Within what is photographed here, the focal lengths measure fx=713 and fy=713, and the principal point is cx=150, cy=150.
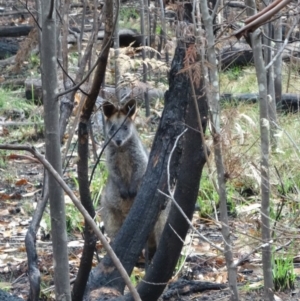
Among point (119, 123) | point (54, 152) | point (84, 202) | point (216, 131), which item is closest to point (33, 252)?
point (84, 202)

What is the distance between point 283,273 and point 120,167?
8.38 feet

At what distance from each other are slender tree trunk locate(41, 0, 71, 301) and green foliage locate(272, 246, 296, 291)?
246 cm

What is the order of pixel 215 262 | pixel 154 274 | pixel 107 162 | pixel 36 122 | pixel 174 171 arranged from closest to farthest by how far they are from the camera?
pixel 154 274
pixel 174 171
pixel 215 262
pixel 107 162
pixel 36 122

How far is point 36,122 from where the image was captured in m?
9.31

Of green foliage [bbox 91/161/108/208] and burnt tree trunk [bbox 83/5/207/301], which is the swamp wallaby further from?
burnt tree trunk [bbox 83/5/207/301]

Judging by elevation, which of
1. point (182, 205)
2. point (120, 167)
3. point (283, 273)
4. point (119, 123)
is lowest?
point (283, 273)

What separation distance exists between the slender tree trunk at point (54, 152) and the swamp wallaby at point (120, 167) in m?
3.66

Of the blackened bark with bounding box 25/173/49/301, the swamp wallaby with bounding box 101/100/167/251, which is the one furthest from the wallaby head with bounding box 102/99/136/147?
the blackened bark with bounding box 25/173/49/301

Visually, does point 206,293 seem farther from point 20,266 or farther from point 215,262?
point 20,266

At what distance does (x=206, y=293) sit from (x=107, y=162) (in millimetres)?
2428

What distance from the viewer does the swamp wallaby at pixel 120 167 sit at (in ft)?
20.6

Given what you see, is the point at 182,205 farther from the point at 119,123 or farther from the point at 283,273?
the point at 119,123

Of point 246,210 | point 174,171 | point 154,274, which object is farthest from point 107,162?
point 154,274

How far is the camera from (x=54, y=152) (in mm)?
2221
